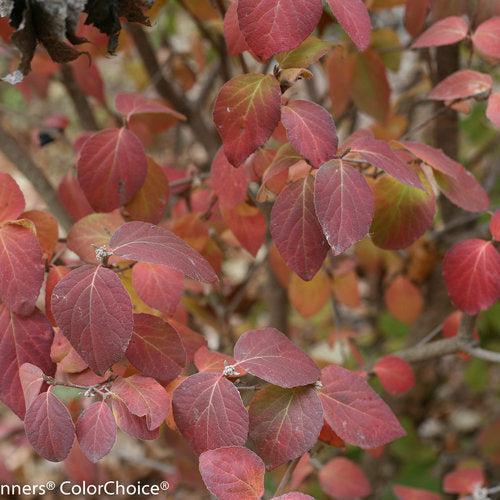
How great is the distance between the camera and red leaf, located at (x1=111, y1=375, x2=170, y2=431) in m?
0.69

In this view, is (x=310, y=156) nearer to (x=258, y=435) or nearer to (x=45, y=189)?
(x=258, y=435)

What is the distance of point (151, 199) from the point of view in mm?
925

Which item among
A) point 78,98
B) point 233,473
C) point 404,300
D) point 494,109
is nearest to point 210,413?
point 233,473

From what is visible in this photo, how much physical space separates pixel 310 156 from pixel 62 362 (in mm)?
347

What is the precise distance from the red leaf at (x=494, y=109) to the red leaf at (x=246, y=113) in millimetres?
304

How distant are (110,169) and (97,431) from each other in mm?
336

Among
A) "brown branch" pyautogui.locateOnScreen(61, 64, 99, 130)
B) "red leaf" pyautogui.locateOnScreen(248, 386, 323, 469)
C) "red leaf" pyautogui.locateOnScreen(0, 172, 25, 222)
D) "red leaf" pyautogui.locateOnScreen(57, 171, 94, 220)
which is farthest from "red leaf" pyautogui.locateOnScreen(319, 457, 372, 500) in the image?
"brown branch" pyautogui.locateOnScreen(61, 64, 99, 130)

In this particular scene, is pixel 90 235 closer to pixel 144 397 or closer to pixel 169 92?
pixel 144 397

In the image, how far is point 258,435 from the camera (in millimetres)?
732

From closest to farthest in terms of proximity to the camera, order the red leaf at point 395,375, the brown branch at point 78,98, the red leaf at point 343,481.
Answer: the red leaf at point 395,375, the red leaf at point 343,481, the brown branch at point 78,98

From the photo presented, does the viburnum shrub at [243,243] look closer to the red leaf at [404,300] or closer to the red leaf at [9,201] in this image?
the red leaf at [9,201]

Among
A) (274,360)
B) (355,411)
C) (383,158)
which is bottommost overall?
(355,411)

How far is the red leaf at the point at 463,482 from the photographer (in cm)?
110

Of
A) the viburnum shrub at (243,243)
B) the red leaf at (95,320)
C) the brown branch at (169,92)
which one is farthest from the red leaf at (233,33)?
the brown branch at (169,92)
